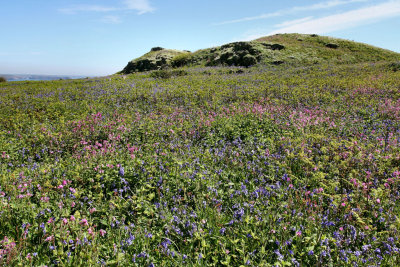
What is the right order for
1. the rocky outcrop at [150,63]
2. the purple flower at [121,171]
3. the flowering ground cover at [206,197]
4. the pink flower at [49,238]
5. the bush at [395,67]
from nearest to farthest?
1. the pink flower at [49,238]
2. the flowering ground cover at [206,197]
3. the purple flower at [121,171]
4. the bush at [395,67]
5. the rocky outcrop at [150,63]

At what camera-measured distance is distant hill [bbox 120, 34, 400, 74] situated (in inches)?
1313

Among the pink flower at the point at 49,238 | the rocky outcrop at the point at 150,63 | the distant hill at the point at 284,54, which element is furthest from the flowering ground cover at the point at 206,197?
the rocky outcrop at the point at 150,63

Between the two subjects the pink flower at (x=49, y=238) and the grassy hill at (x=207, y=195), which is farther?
the grassy hill at (x=207, y=195)

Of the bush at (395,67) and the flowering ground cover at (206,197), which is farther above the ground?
the bush at (395,67)

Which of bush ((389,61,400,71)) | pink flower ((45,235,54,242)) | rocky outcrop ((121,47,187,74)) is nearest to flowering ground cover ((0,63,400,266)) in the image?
pink flower ((45,235,54,242))

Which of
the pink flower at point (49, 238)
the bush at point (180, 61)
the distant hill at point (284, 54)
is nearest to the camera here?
the pink flower at point (49, 238)

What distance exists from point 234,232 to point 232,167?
2159mm

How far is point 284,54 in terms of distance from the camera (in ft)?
116

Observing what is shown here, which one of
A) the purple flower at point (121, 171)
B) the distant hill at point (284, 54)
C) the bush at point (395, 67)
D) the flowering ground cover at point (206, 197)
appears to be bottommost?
the flowering ground cover at point (206, 197)

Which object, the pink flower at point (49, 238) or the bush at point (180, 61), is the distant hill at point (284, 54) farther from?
the pink flower at point (49, 238)

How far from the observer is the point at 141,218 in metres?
3.68

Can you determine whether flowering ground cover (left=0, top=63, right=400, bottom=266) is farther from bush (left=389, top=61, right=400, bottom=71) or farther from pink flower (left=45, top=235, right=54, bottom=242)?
bush (left=389, top=61, right=400, bottom=71)

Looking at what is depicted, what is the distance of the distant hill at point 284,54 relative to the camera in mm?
33344

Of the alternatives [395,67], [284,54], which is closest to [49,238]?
[395,67]
